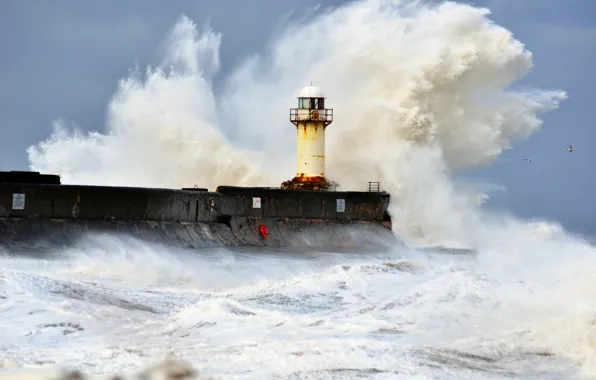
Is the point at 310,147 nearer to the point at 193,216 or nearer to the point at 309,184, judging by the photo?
the point at 309,184

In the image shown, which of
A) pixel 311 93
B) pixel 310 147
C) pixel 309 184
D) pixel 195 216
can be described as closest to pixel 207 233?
pixel 195 216

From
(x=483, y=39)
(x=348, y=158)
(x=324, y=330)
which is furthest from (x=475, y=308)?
(x=483, y=39)

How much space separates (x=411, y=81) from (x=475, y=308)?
19.6 metres

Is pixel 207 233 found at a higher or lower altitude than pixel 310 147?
lower

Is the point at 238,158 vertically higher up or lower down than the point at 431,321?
higher up

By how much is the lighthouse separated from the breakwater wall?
129 inches

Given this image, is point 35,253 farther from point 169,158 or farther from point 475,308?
point 169,158

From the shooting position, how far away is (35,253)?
17.5 meters

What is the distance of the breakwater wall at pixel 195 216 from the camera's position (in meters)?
18.5

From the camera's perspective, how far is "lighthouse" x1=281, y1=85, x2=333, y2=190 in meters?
27.9

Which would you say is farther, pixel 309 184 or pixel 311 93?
pixel 311 93

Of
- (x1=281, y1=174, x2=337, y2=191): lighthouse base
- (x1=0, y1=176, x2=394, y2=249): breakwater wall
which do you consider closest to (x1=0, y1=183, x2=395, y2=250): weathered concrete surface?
(x1=0, y1=176, x2=394, y2=249): breakwater wall

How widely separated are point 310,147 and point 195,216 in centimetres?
703

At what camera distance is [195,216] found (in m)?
21.7
